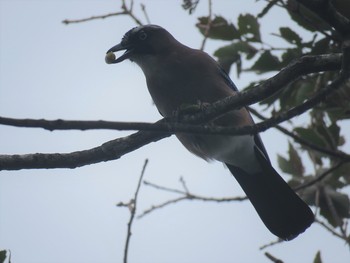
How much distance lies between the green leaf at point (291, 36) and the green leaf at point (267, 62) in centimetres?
18

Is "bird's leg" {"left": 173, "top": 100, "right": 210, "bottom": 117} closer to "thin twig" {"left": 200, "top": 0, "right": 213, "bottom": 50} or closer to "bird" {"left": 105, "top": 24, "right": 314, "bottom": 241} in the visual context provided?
"thin twig" {"left": 200, "top": 0, "right": 213, "bottom": 50}

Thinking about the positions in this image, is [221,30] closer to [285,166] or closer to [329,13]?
[285,166]

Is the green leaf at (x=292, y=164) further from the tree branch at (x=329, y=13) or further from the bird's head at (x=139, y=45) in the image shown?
the tree branch at (x=329, y=13)

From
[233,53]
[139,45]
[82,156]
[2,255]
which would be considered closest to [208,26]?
[233,53]

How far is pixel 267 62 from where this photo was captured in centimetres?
480

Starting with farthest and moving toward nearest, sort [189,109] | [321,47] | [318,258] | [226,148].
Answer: [226,148]
[321,47]
[189,109]
[318,258]

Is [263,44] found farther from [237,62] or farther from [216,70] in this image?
[216,70]

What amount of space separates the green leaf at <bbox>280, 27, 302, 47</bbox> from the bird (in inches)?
31.2

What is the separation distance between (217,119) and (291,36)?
0.92 meters

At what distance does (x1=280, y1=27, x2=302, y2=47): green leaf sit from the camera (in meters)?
4.72

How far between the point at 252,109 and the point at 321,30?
765 mm

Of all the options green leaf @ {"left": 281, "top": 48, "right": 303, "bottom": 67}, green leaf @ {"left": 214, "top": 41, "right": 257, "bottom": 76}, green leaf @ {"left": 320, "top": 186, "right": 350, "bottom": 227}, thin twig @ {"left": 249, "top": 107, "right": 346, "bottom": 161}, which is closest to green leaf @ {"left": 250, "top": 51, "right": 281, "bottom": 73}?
green leaf @ {"left": 281, "top": 48, "right": 303, "bottom": 67}

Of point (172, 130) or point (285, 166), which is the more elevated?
point (285, 166)

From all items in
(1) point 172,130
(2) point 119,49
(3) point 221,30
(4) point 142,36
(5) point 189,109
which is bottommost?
(1) point 172,130
